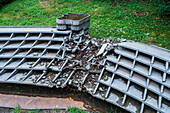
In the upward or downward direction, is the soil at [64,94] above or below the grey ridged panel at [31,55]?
below

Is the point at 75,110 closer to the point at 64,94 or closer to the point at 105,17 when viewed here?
the point at 64,94

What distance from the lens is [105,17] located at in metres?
9.52

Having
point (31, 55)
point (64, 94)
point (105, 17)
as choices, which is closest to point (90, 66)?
point (64, 94)

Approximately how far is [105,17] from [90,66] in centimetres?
595

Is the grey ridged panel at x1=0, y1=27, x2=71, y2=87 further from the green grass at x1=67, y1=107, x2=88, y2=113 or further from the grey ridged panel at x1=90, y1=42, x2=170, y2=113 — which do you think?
the grey ridged panel at x1=90, y1=42, x2=170, y2=113

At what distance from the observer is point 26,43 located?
5234 mm

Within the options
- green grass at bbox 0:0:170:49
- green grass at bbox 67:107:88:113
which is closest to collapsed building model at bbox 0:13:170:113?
green grass at bbox 67:107:88:113

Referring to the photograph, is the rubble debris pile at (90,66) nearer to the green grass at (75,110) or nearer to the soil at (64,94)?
the soil at (64,94)

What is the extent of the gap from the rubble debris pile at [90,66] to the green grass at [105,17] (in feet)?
8.86

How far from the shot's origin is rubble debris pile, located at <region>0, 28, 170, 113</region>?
3617 millimetres

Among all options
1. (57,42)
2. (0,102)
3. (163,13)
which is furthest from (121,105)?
(163,13)

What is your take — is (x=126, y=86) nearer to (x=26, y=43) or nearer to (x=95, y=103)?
(x=95, y=103)

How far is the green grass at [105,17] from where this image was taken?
7.40 metres

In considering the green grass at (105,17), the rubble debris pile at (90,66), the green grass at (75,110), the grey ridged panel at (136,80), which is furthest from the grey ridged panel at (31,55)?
the green grass at (105,17)
